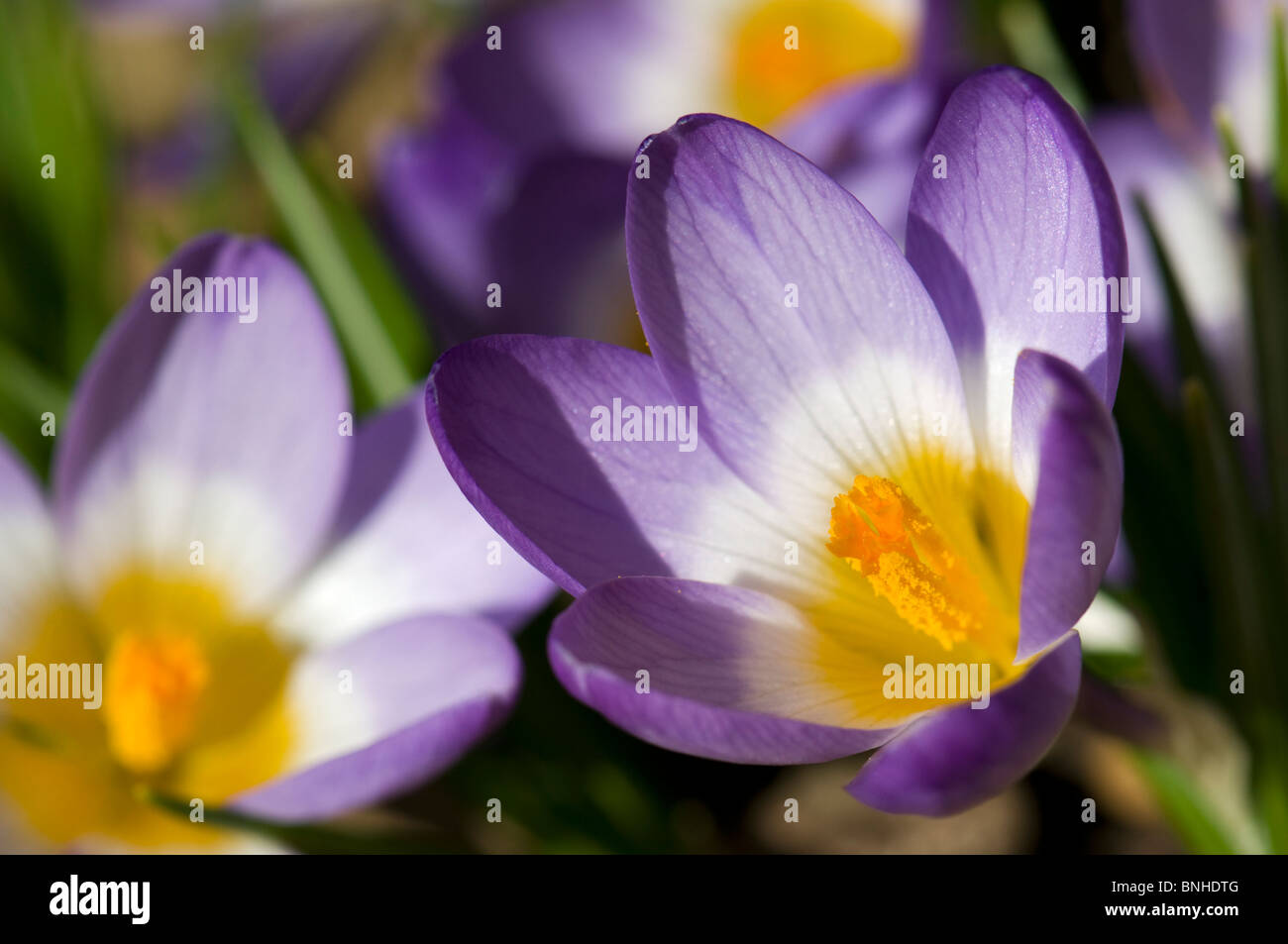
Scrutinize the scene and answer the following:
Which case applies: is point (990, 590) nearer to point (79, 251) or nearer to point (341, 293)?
point (341, 293)

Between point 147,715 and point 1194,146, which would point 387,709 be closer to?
point 147,715

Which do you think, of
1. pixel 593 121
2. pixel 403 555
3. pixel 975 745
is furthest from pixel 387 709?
pixel 593 121

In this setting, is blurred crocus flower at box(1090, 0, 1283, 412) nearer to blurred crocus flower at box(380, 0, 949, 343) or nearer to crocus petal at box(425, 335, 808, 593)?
blurred crocus flower at box(380, 0, 949, 343)

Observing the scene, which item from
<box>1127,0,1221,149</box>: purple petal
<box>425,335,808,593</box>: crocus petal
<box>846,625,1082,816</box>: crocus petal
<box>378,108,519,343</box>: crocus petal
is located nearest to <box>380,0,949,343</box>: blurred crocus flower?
<box>378,108,519,343</box>: crocus petal
